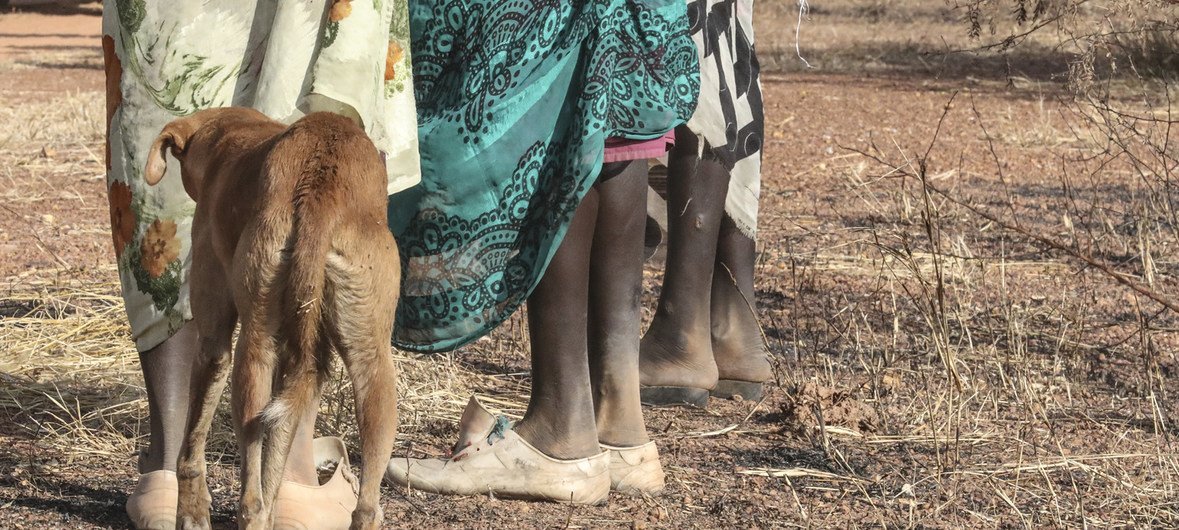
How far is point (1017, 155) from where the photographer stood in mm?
8242

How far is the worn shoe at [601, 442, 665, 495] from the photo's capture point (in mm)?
3070

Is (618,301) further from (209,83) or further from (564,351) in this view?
(209,83)

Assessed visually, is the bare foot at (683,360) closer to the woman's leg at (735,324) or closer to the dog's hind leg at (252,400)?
the woman's leg at (735,324)

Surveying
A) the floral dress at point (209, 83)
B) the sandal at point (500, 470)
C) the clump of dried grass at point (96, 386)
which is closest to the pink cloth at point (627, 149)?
the floral dress at point (209, 83)

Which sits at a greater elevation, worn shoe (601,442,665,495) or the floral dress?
the floral dress

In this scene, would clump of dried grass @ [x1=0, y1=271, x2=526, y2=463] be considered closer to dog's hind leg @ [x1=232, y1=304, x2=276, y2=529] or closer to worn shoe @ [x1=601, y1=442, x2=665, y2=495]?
worn shoe @ [x1=601, y1=442, x2=665, y2=495]

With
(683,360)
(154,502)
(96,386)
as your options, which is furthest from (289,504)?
(96,386)

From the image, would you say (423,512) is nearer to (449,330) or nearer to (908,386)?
(449,330)

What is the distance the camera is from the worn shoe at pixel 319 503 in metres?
2.66

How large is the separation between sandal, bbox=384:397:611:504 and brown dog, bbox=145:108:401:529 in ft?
2.12

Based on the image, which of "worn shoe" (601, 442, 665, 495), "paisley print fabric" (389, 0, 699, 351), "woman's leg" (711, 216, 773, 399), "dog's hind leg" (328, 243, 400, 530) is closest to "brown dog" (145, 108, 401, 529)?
"dog's hind leg" (328, 243, 400, 530)

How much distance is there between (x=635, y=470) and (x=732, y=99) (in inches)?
48.5

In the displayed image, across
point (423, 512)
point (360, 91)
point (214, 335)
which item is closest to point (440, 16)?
point (360, 91)

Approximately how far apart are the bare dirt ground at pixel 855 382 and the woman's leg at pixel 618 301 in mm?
184
